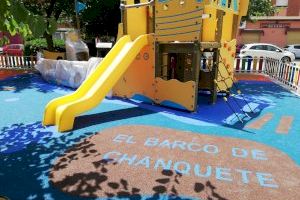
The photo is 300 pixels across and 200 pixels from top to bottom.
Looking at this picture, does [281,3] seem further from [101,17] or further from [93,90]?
[93,90]

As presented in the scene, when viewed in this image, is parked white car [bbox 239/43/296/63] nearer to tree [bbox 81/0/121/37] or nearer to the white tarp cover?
tree [bbox 81/0/121/37]

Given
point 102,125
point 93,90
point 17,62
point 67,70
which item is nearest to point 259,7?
point 67,70

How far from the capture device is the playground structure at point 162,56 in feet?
25.1

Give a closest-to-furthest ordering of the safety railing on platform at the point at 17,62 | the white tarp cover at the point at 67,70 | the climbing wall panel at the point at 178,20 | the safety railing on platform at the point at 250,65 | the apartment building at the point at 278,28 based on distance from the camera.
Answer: the climbing wall panel at the point at 178,20
the white tarp cover at the point at 67,70
the safety railing on platform at the point at 250,65
the safety railing on platform at the point at 17,62
the apartment building at the point at 278,28

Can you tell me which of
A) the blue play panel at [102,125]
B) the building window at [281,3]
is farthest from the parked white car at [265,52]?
the building window at [281,3]

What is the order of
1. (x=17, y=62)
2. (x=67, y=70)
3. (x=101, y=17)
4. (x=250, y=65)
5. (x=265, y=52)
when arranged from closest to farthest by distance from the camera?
(x=67, y=70) < (x=250, y=65) < (x=17, y=62) < (x=101, y=17) < (x=265, y=52)

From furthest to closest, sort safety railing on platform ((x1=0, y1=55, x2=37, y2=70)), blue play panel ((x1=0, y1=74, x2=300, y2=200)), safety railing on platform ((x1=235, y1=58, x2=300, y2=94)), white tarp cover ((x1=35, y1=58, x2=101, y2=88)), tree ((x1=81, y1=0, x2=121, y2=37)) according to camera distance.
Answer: safety railing on platform ((x1=0, y1=55, x2=37, y2=70))
tree ((x1=81, y1=0, x2=121, y2=37))
safety railing on platform ((x1=235, y1=58, x2=300, y2=94))
white tarp cover ((x1=35, y1=58, x2=101, y2=88))
blue play panel ((x1=0, y1=74, x2=300, y2=200))

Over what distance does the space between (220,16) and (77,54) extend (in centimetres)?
850

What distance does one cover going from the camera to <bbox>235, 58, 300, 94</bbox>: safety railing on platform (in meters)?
11.9

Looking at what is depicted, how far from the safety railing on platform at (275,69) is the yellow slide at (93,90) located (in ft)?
22.7

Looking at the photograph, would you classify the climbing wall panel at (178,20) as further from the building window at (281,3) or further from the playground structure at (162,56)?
the building window at (281,3)

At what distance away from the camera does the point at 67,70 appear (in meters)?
12.6

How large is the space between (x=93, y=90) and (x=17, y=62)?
1284cm

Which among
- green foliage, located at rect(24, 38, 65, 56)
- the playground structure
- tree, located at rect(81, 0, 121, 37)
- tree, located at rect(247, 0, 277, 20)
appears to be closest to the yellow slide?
the playground structure
